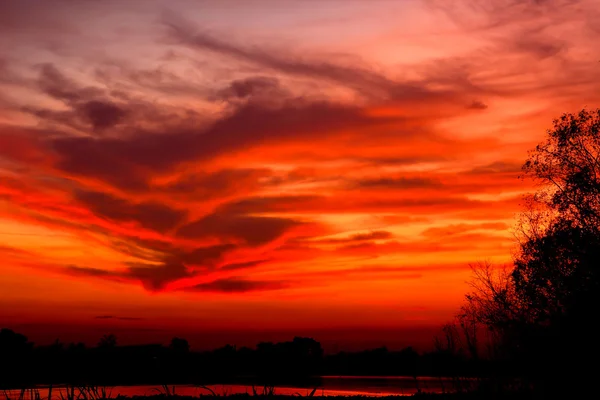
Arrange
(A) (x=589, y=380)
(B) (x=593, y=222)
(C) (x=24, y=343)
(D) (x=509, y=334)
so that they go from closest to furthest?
(D) (x=509, y=334) → (A) (x=589, y=380) → (B) (x=593, y=222) → (C) (x=24, y=343)

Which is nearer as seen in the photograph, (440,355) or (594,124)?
(440,355)

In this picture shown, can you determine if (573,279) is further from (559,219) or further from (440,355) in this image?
(440,355)

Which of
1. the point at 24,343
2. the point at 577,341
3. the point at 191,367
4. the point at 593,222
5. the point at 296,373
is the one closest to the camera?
the point at 577,341

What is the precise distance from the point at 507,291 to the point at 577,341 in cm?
2873

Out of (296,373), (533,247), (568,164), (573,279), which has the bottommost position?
(296,373)

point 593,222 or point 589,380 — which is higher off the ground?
point 593,222

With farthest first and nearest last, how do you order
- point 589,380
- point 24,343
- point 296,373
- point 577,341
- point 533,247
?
point 296,373, point 24,343, point 533,247, point 577,341, point 589,380

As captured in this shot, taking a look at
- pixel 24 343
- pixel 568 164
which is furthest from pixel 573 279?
pixel 24 343

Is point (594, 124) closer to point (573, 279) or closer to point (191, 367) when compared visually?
point (573, 279)

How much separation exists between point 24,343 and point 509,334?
2711 inches

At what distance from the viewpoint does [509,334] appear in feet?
40.6

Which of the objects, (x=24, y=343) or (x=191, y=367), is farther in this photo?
(x=191, y=367)

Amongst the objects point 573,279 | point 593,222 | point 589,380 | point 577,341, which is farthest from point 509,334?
point 593,222

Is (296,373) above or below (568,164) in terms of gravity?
below
